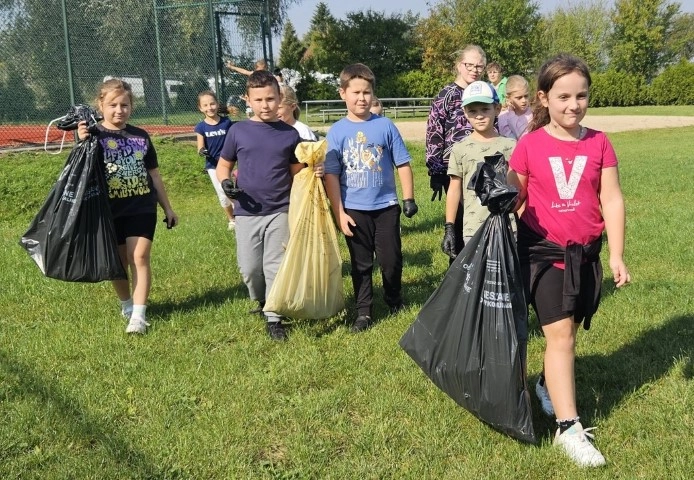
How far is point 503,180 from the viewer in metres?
2.95

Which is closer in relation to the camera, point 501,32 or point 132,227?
point 132,227

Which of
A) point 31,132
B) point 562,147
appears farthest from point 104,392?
point 31,132

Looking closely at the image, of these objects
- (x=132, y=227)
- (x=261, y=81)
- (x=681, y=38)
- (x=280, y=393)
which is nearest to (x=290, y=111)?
(x=261, y=81)

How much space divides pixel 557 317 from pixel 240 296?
3.05 m

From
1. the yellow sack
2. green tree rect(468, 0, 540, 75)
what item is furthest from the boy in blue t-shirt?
green tree rect(468, 0, 540, 75)

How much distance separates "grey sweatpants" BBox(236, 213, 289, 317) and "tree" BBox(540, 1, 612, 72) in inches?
1978

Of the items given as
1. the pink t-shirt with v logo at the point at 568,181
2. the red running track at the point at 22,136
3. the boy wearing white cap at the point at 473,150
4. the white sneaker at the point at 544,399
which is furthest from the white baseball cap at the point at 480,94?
the red running track at the point at 22,136

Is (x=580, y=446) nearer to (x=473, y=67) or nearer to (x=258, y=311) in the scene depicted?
(x=258, y=311)

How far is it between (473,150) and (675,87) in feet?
146

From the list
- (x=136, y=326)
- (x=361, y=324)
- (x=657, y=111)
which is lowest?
(x=361, y=324)

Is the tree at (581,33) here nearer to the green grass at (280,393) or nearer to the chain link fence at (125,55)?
the chain link fence at (125,55)

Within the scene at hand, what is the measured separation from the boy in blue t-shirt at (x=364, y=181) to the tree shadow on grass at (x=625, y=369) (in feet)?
4.83

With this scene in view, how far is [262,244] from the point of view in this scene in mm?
4586

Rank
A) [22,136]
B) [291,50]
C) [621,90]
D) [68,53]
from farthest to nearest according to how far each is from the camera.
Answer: [291,50], [621,90], [22,136], [68,53]
